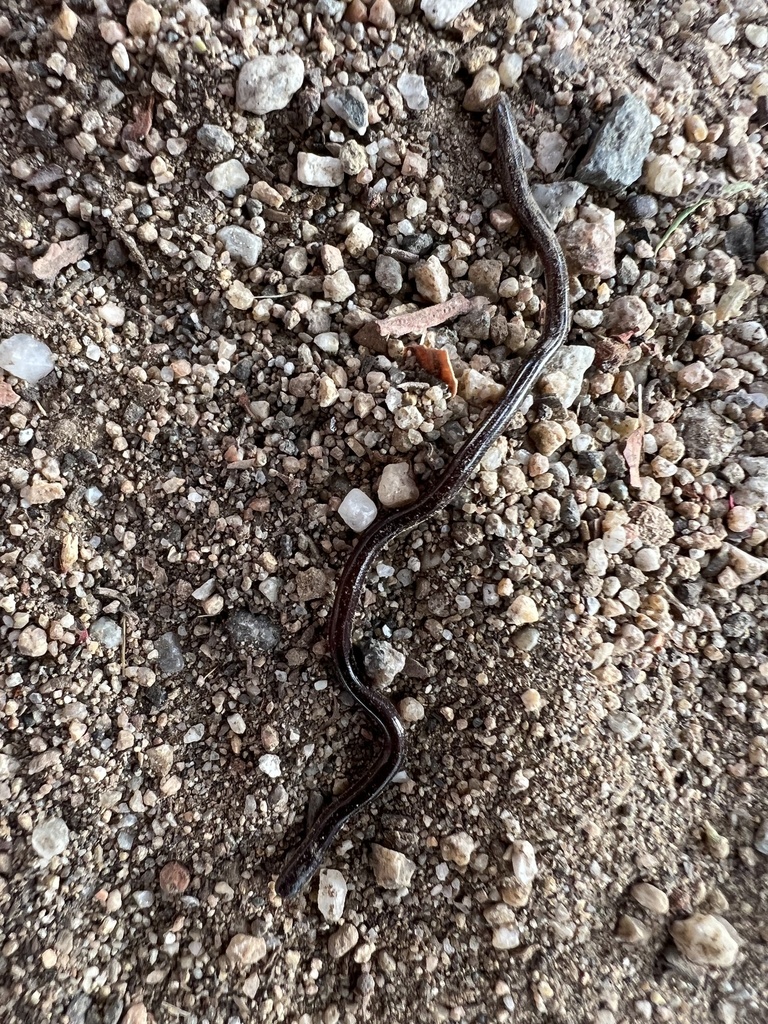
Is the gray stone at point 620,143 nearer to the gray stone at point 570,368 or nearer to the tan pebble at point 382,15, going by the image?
the gray stone at point 570,368

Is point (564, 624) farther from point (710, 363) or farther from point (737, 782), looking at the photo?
point (710, 363)

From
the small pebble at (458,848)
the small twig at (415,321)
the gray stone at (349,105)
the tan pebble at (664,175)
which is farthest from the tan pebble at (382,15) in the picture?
the small pebble at (458,848)

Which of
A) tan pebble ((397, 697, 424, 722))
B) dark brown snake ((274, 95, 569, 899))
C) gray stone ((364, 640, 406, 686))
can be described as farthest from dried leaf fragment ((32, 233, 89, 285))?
tan pebble ((397, 697, 424, 722))

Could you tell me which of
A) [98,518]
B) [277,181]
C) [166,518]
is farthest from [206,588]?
[277,181]

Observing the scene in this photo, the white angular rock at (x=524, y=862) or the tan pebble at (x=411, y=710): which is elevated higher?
the tan pebble at (x=411, y=710)

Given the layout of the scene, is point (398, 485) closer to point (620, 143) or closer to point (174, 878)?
point (620, 143)

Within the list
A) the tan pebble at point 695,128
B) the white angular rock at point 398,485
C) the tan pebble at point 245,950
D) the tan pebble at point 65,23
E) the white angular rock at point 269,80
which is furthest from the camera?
the tan pebble at point 695,128

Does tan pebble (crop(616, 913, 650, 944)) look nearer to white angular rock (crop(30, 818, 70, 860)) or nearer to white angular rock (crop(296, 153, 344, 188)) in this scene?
white angular rock (crop(30, 818, 70, 860))
